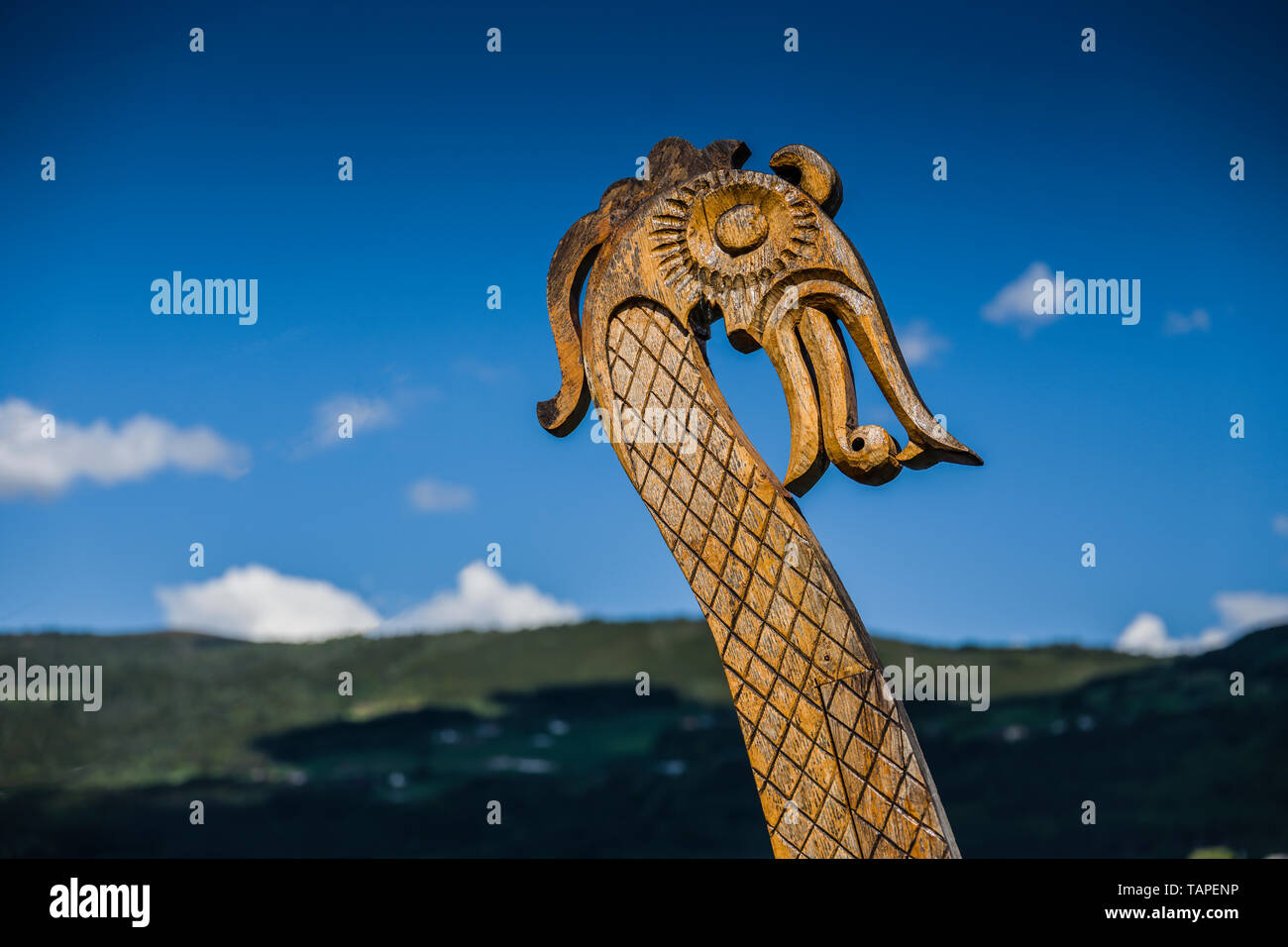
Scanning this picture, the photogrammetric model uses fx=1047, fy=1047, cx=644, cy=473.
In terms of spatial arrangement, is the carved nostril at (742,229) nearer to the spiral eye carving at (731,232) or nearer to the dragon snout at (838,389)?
the spiral eye carving at (731,232)

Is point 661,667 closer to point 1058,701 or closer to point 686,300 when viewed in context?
point 1058,701

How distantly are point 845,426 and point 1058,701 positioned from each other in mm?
4431

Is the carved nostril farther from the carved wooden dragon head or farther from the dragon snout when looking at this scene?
the dragon snout

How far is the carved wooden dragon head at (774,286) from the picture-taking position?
7.48 ft

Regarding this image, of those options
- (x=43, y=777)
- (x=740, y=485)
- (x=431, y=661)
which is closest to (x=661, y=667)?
(x=431, y=661)

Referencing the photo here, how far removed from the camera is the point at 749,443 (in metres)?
2.37

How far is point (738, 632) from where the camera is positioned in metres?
2.28

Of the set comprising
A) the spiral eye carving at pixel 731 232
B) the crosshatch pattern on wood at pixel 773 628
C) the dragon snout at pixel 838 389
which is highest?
the spiral eye carving at pixel 731 232

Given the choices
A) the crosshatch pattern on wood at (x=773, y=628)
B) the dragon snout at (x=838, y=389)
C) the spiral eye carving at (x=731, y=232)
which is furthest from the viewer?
the spiral eye carving at (x=731, y=232)

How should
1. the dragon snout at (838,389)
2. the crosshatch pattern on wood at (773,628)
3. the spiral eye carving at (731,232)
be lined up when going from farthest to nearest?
the spiral eye carving at (731,232), the dragon snout at (838,389), the crosshatch pattern on wood at (773,628)

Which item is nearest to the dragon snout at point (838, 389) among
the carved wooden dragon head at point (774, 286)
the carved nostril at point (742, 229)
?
the carved wooden dragon head at point (774, 286)

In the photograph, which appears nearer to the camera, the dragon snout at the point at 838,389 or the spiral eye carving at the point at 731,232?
the dragon snout at the point at 838,389

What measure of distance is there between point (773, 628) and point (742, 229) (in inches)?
35.3
